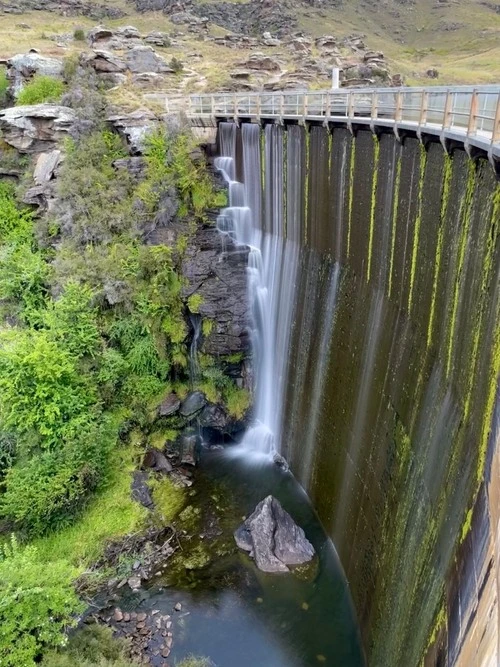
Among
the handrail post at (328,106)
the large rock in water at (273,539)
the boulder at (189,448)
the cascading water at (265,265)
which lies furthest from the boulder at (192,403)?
the handrail post at (328,106)

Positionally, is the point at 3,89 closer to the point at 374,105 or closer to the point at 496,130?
the point at 374,105

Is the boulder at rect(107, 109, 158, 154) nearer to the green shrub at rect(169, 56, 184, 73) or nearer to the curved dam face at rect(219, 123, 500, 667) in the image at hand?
the curved dam face at rect(219, 123, 500, 667)

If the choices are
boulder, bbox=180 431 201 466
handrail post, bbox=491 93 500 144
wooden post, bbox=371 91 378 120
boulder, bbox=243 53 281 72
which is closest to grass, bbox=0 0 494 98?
boulder, bbox=243 53 281 72

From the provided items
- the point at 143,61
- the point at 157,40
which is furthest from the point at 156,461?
the point at 157,40

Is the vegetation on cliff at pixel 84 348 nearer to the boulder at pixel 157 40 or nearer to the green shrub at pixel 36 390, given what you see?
the green shrub at pixel 36 390

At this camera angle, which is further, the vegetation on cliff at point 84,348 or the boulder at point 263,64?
the boulder at point 263,64

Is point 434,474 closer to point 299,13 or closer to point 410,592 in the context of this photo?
point 410,592

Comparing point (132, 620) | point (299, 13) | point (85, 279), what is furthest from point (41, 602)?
point (299, 13)
